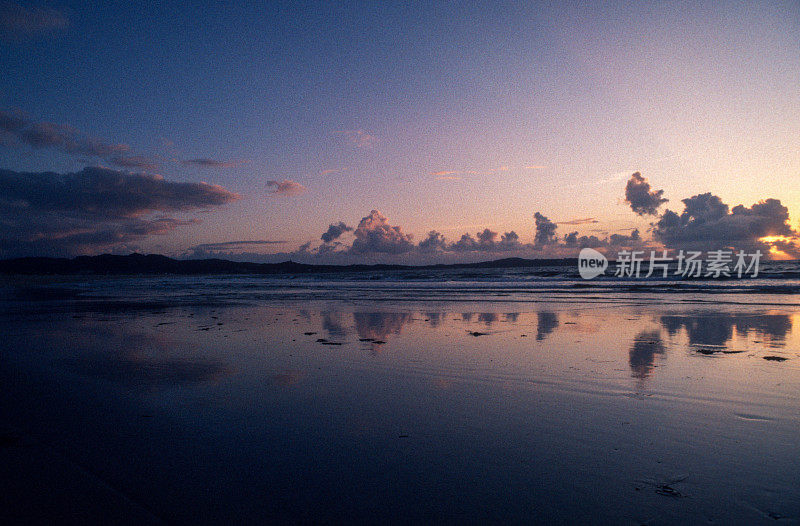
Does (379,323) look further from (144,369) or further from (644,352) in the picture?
(644,352)

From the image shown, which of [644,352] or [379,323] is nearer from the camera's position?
[644,352]

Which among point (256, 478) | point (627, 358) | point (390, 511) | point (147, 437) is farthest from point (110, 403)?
point (627, 358)

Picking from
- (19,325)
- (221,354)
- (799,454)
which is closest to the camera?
(799,454)

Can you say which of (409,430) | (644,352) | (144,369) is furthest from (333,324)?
(409,430)

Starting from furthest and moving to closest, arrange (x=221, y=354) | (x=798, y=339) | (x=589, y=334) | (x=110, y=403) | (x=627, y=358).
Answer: (x=589, y=334)
(x=798, y=339)
(x=221, y=354)
(x=627, y=358)
(x=110, y=403)

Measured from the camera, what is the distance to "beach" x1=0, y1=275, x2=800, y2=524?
10.0 feet

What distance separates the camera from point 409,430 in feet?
14.4

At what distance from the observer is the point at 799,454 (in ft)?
12.6

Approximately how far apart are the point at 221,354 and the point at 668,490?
7.36 metres

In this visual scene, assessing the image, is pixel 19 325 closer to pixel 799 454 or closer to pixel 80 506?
pixel 80 506

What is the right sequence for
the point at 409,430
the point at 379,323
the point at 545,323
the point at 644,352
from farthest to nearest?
the point at 379,323 → the point at 545,323 → the point at 644,352 → the point at 409,430

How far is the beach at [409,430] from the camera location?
10.0 ft

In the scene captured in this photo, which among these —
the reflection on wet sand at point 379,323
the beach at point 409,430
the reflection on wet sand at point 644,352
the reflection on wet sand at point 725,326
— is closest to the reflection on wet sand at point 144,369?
the beach at point 409,430

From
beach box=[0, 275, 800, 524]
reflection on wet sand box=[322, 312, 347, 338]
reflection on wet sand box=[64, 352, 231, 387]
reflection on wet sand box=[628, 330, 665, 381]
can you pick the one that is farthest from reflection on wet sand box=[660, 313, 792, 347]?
reflection on wet sand box=[64, 352, 231, 387]
